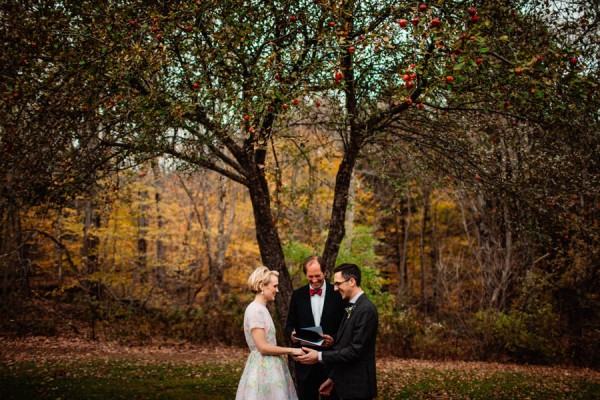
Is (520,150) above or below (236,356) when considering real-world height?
above

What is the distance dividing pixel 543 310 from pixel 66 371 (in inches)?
505

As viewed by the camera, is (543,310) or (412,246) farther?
(412,246)

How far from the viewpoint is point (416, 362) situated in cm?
1360

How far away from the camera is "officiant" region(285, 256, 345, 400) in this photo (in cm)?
480

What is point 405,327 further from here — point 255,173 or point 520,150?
point 255,173

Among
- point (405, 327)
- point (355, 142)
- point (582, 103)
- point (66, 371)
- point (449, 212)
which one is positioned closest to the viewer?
point (582, 103)

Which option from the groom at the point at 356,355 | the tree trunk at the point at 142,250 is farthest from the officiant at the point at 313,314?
the tree trunk at the point at 142,250

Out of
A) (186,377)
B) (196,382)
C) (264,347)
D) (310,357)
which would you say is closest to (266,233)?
(264,347)

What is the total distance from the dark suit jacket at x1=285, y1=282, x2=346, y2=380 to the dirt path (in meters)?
7.19

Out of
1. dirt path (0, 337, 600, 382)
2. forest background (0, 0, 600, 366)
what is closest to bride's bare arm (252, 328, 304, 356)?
forest background (0, 0, 600, 366)

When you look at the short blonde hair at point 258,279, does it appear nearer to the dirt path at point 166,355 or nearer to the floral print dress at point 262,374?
the floral print dress at point 262,374

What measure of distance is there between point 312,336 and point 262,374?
23.2 inches

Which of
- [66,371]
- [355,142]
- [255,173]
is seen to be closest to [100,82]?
[255,173]

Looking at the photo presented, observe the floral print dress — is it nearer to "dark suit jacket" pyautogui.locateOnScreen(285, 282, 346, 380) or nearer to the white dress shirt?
"dark suit jacket" pyautogui.locateOnScreen(285, 282, 346, 380)
